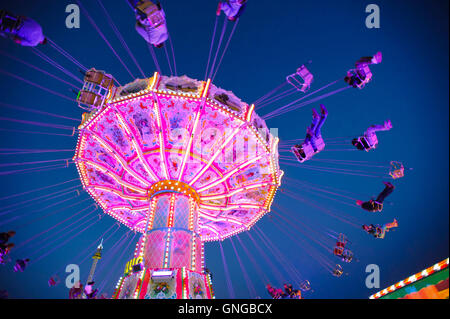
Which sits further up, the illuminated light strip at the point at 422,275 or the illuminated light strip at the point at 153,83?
the illuminated light strip at the point at 153,83

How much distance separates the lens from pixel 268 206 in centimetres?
1372

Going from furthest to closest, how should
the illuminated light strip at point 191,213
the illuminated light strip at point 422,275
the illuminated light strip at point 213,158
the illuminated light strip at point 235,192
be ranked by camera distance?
the illuminated light strip at point 235,192 → the illuminated light strip at point 191,213 → the illuminated light strip at point 213,158 → the illuminated light strip at point 422,275

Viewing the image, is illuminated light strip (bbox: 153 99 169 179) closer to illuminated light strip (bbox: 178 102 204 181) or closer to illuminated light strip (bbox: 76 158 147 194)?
illuminated light strip (bbox: 178 102 204 181)

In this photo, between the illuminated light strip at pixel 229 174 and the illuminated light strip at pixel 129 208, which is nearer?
the illuminated light strip at pixel 229 174

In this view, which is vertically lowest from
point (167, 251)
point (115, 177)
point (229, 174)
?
point (167, 251)

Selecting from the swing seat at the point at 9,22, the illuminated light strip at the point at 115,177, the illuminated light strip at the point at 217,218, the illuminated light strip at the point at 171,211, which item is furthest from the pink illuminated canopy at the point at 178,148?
the swing seat at the point at 9,22

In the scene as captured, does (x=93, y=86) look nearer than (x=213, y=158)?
Yes

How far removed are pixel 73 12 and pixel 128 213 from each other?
990cm

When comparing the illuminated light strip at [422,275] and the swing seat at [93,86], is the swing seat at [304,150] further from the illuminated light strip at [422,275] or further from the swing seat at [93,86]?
the swing seat at [93,86]

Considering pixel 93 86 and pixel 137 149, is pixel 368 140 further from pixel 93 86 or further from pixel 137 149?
pixel 93 86

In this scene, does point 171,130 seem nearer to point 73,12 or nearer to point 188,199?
point 188,199

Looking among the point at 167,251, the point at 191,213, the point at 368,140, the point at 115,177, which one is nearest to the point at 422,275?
the point at 368,140

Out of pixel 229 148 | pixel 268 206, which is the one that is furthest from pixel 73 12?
pixel 268 206

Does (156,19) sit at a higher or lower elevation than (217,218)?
higher
